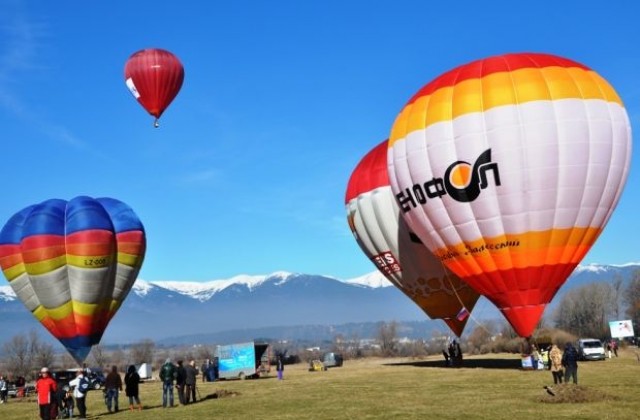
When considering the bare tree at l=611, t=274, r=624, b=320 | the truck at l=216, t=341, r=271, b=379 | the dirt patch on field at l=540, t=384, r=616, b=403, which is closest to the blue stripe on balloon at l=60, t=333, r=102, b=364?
the truck at l=216, t=341, r=271, b=379

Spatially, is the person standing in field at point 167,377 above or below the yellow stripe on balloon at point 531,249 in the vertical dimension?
below

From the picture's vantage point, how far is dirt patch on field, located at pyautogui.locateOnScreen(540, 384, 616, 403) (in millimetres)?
19719

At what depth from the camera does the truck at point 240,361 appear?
46.8 meters

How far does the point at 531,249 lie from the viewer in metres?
25.1

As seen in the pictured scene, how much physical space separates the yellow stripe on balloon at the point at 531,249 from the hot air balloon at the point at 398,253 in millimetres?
7335

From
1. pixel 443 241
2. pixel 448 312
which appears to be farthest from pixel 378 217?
pixel 443 241

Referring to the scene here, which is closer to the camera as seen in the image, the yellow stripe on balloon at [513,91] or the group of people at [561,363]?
the group of people at [561,363]

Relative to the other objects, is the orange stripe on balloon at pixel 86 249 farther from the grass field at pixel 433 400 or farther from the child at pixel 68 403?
the child at pixel 68 403

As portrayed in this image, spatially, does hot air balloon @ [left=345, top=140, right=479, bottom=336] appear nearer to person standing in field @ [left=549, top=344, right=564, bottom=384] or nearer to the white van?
person standing in field @ [left=549, top=344, right=564, bottom=384]

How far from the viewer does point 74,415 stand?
995 inches

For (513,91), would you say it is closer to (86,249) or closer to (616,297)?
(86,249)

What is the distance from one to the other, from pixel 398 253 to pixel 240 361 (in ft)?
55.2

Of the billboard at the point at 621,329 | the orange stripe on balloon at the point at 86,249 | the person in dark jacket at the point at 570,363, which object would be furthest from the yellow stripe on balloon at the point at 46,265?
the billboard at the point at 621,329

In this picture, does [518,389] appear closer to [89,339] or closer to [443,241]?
[443,241]
